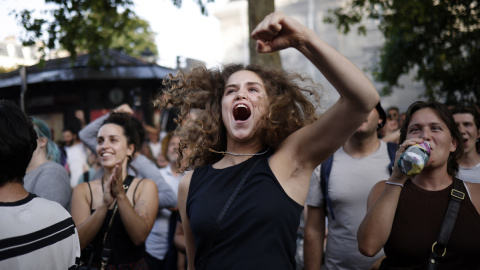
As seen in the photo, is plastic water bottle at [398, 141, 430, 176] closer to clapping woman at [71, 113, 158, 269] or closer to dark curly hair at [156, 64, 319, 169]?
dark curly hair at [156, 64, 319, 169]

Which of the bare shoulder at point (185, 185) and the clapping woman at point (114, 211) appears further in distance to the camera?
the clapping woman at point (114, 211)

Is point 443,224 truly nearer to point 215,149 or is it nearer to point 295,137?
point 295,137

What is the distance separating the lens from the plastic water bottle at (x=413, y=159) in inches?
85.0

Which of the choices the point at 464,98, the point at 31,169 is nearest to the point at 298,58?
the point at 464,98

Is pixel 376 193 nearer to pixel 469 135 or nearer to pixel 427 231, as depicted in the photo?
pixel 427 231

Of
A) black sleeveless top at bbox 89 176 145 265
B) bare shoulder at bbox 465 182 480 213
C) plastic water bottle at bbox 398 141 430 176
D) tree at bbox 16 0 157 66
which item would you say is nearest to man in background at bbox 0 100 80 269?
black sleeveless top at bbox 89 176 145 265

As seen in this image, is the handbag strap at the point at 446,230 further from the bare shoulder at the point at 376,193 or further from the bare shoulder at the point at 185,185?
the bare shoulder at the point at 185,185

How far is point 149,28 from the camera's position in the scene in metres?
36.2

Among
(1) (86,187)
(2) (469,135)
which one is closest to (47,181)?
(1) (86,187)

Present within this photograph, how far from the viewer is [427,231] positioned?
2.40m

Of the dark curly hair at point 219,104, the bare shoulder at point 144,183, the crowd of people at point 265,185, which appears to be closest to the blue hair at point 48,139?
the crowd of people at point 265,185

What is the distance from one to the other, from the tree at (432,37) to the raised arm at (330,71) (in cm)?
891

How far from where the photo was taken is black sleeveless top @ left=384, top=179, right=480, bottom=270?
7.66 ft

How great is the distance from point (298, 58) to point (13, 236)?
1275 inches
